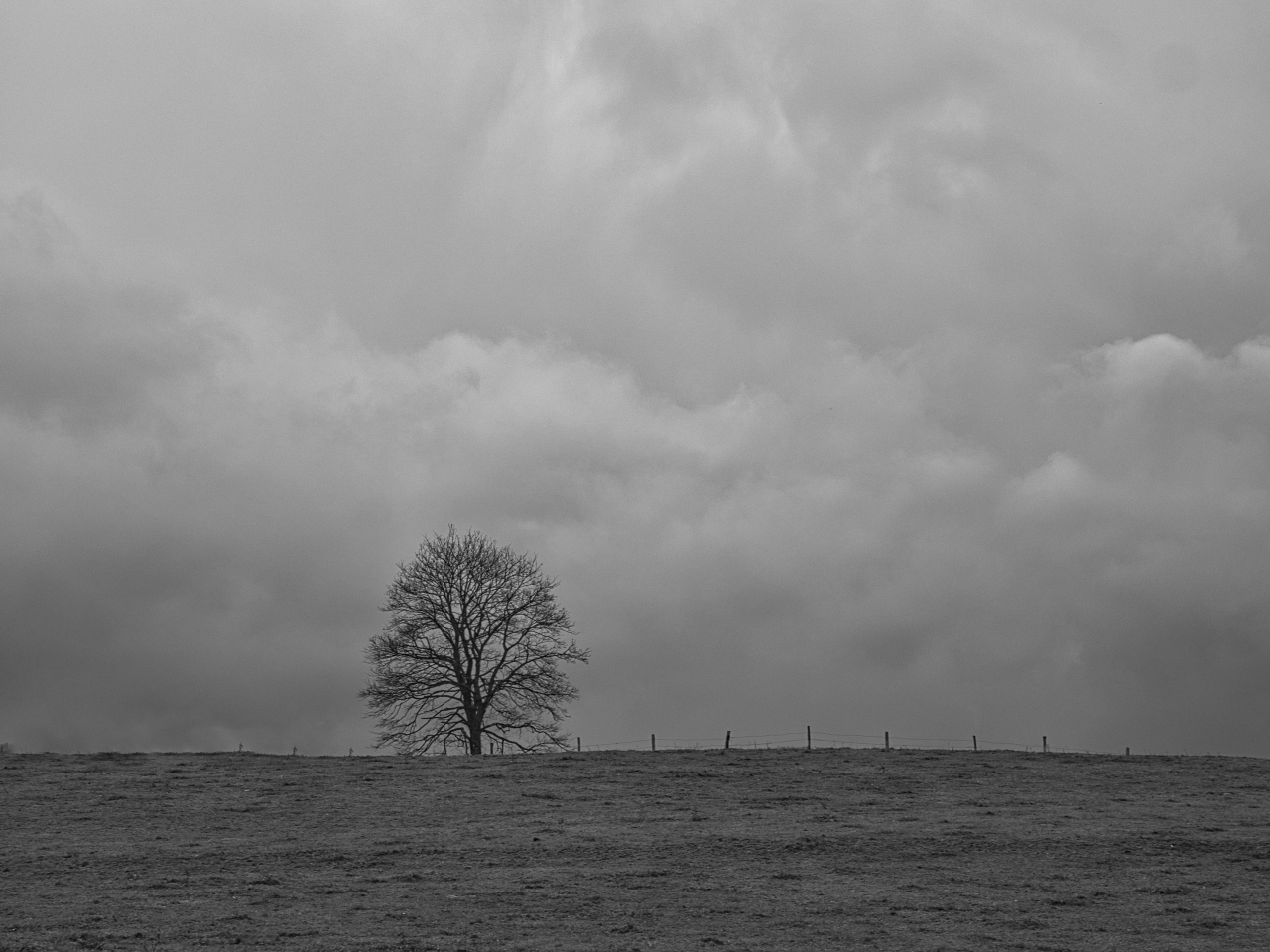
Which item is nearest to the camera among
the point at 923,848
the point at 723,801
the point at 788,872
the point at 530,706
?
the point at 788,872

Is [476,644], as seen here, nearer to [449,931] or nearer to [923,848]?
[923,848]

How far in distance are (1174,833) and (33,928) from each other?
2724 cm

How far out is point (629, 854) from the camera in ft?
102

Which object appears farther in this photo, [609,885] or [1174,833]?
[1174,833]

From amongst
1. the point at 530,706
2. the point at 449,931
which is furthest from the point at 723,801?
the point at 530,706

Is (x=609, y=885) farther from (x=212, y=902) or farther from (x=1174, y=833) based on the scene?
(x=1174, y=833)

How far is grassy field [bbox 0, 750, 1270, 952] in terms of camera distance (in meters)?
23.7

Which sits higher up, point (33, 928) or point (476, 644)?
point (476, 644)

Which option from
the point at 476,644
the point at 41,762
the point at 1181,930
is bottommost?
the point at 1181,930

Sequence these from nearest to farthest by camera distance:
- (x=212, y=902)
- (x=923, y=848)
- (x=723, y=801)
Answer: (x=212, y=902) → (x=923, y=848) → (x=723, y=801)

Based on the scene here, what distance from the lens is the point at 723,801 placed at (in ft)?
130

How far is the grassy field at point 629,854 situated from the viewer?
2366cm

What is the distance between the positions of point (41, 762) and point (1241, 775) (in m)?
43.9

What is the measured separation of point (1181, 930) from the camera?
77.7 ft
